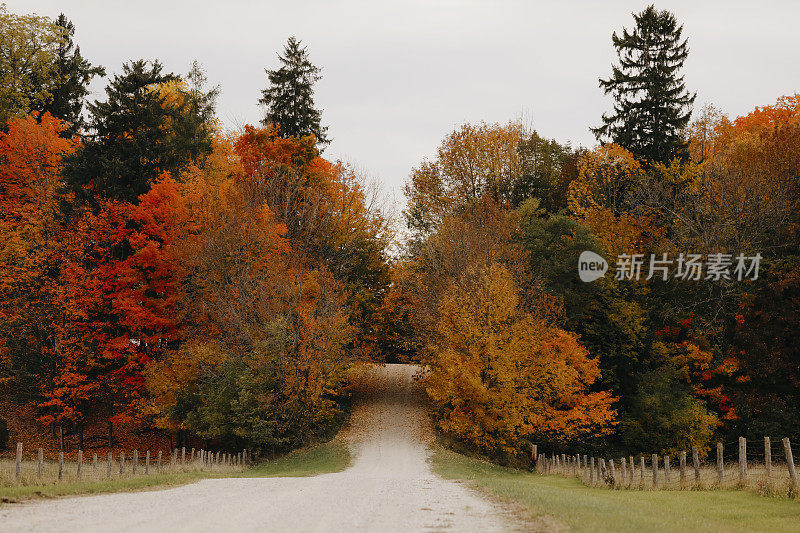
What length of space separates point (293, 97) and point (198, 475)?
40678mm

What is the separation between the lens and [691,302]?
44531 mm

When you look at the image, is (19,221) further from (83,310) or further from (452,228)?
(452,228)

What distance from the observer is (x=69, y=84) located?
5944cm

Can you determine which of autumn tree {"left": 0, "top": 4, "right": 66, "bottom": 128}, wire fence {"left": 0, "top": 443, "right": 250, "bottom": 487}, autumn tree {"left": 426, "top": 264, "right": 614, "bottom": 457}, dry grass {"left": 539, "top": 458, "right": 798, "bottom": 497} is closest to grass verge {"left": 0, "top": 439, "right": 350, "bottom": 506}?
wire fence {"left": 0, "top": 443, "right": 250, "bottom": 487}

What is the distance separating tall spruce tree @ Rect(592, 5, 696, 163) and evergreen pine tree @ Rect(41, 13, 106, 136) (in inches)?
1726

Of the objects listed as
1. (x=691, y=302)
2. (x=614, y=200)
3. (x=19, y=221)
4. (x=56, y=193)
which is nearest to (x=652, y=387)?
(x=691, y=302)

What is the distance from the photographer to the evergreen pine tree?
58.9 metres

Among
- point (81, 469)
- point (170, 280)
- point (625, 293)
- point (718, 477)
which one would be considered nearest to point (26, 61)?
point (170, 280)

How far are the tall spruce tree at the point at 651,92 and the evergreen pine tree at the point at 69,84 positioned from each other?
4384cm

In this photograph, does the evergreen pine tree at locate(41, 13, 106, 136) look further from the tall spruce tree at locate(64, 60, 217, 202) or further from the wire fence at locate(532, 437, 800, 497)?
the wire fence at locate(532, 437, 800, 497)

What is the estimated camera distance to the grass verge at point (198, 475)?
16228 millimetres

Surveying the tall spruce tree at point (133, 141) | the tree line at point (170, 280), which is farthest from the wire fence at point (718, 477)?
the tall spruce tree at point (133, 141)

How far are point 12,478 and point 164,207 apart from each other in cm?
2773

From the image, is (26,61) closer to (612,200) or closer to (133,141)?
(133,141)
